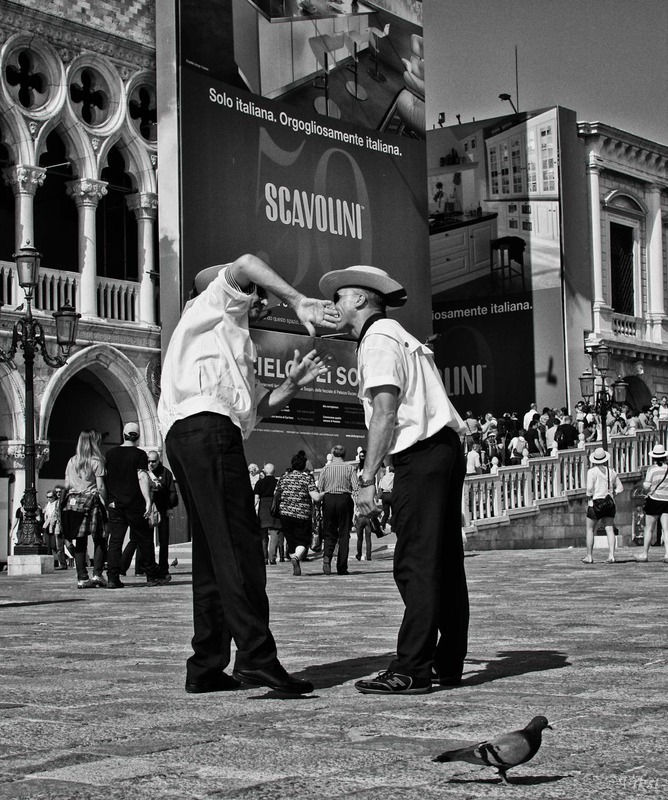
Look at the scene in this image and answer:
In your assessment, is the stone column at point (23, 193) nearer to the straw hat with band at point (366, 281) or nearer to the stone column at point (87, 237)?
the stone column at point (87, 237)

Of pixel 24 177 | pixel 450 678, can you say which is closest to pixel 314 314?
pixel 450 678

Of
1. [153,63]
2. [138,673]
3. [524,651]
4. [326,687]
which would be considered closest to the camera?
[326,687]

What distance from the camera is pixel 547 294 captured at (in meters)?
38.0

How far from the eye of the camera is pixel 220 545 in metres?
5.09

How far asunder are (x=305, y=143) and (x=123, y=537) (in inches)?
679

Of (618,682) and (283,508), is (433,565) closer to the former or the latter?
(618,682)

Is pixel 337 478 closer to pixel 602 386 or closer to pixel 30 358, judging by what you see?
pixel 30 358

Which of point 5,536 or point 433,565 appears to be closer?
point 433,565

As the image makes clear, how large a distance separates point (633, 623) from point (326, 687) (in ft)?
10.5

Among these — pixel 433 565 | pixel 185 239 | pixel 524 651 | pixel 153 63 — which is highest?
pixel 153 63

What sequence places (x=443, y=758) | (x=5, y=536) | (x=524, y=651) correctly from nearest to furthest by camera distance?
(x=443, y=758)
(x=524, y=651)
(x=5, y=536)

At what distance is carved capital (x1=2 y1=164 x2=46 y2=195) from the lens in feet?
84.2

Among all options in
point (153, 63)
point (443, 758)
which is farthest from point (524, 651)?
point (153, 63)

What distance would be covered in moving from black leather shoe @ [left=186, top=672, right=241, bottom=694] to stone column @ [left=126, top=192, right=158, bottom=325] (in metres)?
23.1
